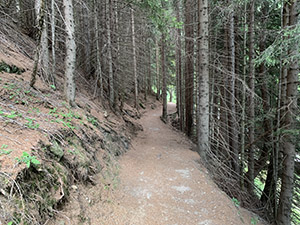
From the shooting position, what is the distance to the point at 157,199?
430 cm

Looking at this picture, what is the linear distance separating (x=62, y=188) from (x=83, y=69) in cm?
986

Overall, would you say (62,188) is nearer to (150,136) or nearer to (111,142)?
(111,142)

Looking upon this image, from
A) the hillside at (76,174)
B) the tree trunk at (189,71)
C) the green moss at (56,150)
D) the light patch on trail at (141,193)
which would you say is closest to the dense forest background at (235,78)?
the tree trunk at (189,71)

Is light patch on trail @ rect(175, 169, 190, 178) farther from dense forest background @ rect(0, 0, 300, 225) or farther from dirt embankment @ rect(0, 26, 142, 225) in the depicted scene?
dirt embankment @ rect(0, 26, 142, 225)

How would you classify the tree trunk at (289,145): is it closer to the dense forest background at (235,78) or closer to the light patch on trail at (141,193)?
the dense forest background at (235,78)

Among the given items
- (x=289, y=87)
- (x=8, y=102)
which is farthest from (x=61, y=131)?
(x=289, y=87)

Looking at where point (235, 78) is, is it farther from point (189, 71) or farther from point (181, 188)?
point (189, 71)

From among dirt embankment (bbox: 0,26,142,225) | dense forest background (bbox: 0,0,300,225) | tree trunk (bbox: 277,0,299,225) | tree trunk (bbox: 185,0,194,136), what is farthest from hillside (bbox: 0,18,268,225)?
tree trunk (bbox: 185,0,194,136)

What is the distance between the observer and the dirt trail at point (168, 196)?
3699mm

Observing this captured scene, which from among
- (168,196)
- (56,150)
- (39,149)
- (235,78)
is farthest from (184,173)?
(39,149)

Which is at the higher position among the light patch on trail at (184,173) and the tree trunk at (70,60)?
the tree trunk at (70,60)

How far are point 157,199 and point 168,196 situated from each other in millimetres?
325

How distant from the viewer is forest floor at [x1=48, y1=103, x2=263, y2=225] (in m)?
3.37

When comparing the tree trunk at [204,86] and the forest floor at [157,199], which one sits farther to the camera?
the tree trunk at [204,86]
